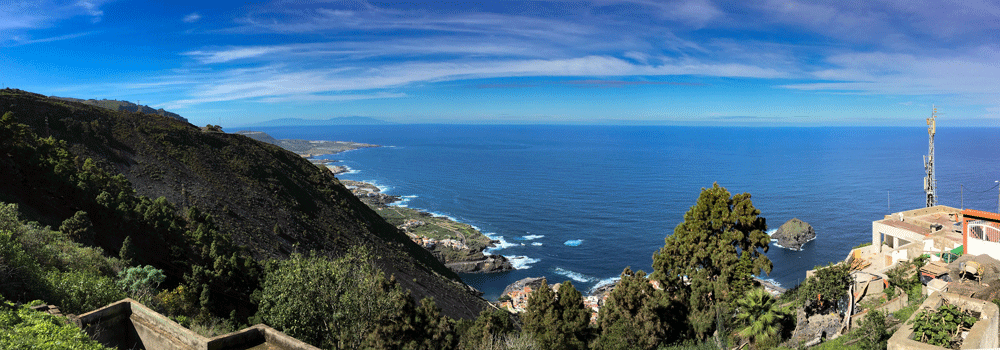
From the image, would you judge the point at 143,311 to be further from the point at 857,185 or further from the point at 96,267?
the point at 857,185

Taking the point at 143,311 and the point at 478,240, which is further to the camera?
the point at 478,240

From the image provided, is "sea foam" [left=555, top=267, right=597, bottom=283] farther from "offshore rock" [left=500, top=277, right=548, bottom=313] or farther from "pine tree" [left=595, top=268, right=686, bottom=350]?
"pine tree" [left=595, top=268, right=686, bottom=350]

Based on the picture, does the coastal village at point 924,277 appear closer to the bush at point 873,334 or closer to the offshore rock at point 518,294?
the bush at point 873,334

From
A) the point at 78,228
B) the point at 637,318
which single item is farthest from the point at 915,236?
the point at 78,228

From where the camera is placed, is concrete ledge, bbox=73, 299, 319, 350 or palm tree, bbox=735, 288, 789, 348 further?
palm tree, bbox=735, 288, 789, 348

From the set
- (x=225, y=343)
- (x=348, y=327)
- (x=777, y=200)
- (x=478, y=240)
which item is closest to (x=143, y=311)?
(x=225, y=343)

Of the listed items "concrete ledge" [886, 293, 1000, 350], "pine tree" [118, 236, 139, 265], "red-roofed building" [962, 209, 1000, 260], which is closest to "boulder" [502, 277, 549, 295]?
"red-roofed building" [962, 209, 1000, 260]
